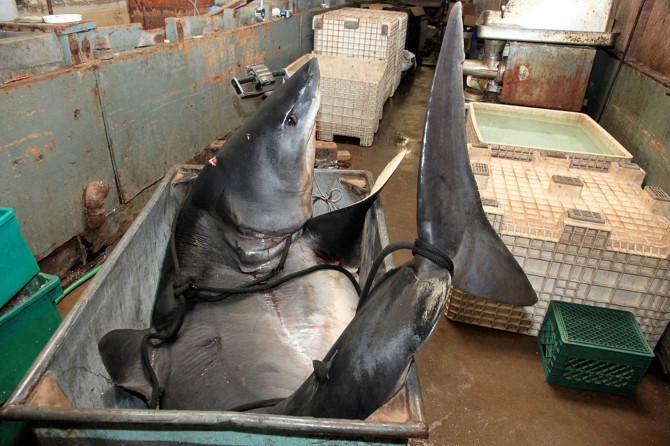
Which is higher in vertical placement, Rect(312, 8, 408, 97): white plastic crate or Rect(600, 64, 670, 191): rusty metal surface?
Rect(312, 8, 408, 97): white plastic crate

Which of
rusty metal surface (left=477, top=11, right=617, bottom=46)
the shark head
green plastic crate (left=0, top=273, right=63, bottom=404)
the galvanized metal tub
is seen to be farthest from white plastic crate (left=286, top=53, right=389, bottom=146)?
the galvanized metal tub

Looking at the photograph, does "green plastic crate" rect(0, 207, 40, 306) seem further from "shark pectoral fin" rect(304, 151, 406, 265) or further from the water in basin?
the water in basin

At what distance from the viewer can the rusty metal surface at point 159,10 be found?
461 centimetres

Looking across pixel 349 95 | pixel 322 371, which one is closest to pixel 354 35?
pixel 349 95

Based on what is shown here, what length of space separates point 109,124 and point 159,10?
3101 millimetres

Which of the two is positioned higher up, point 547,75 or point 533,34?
point 533,34

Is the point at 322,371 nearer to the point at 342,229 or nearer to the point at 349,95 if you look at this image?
the point at 342,229

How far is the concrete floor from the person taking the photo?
5.59 feet

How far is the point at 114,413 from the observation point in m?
0.75

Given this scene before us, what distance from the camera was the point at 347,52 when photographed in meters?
4.22

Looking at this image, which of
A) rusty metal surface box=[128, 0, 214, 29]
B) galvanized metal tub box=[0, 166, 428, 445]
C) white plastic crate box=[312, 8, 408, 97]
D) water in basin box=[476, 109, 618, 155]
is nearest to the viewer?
galvanized metal tub box=[0, 166, 428, 445]

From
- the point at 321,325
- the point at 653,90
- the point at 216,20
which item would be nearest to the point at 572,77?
the point at 653,90

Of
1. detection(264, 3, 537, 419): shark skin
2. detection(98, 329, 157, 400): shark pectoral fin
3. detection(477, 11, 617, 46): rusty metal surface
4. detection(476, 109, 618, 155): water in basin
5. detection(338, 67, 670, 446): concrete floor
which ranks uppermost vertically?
detection(477, 11, 617, 46): rusty metal surface

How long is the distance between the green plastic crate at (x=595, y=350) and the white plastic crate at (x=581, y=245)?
9 centimetres
